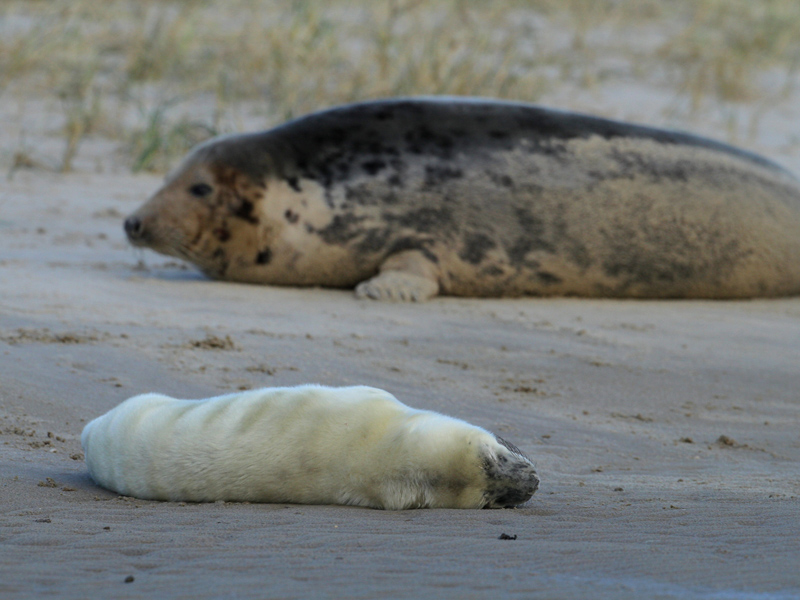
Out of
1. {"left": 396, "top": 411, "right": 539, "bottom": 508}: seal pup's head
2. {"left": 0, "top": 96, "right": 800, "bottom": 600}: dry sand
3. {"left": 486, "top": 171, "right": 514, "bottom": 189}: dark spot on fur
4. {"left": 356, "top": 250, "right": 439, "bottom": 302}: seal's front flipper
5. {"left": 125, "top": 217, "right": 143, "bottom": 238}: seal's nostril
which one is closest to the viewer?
{"left": 0, "top": 96, "right": 800, "bottom": 600}: dry sand

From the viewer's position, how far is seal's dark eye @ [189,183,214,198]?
5188 mm

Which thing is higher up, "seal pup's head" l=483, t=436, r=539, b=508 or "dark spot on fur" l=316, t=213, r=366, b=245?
"dark spot on fur" l=316, t=213, r=366, b=245

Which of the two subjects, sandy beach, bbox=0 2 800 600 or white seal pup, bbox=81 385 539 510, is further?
white seal pup, bbox=81 385 539 510

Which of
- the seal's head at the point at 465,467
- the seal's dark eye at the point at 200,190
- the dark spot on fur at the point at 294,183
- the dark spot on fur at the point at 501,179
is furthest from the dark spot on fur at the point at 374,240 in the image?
the seal's head at the point at 465,467

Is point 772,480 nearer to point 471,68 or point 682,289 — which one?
point 682,289

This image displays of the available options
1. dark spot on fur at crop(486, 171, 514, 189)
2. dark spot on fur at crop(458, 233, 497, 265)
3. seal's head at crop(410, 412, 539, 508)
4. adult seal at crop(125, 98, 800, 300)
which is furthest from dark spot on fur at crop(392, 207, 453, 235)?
seal's head at crop(410, 412, 539, 508)

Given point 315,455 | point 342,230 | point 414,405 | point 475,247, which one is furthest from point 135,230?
point 315,455

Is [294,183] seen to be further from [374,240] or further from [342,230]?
[374,240]

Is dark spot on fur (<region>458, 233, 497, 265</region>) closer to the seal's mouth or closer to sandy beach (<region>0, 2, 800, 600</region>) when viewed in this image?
sandy beach (<region>0, 2, 800, 600</region>)

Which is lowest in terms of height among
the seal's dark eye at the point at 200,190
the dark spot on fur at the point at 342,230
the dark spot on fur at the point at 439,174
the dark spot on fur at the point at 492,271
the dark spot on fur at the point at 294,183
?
the dark spot on fur at the point at 492,271

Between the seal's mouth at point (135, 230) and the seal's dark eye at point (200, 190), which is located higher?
the seal's dark eye at point (200, 190)

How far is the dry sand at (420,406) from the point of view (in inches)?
64.7

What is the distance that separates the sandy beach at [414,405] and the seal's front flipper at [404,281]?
110 mm

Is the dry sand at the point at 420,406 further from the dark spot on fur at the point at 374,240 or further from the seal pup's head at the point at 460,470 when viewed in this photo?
the dark spot on fur at the point at 374,240
